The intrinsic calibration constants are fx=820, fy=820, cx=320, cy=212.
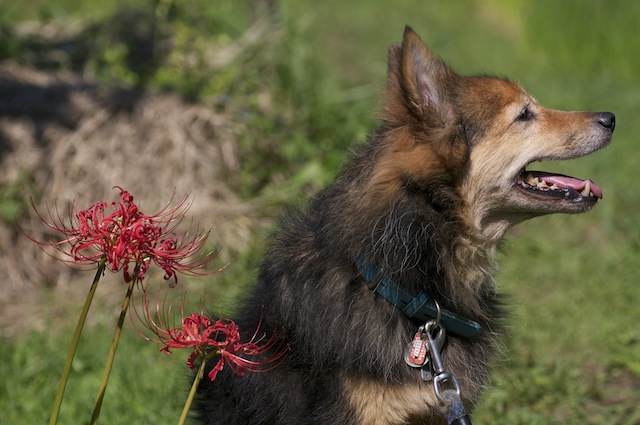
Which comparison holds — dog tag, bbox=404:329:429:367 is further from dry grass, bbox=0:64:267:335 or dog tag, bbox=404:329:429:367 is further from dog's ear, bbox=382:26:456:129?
dry grass, bbox=0:64:267:335

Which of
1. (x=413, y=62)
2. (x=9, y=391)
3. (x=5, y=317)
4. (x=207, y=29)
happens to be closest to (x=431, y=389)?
(x=413, y=62)

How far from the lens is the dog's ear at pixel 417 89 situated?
3279mm

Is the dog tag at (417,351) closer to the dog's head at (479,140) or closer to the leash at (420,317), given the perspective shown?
the leash at (420,317)

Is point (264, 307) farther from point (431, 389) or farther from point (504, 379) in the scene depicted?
point (504, 379)

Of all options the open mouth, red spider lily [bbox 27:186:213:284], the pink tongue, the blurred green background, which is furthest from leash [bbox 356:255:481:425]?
red spider lily [bbox 27:186:213:284]

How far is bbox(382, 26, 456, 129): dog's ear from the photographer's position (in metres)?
3.28

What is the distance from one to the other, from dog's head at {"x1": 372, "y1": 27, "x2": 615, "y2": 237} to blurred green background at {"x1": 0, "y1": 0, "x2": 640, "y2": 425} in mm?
377

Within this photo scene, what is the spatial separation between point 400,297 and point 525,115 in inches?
40.9

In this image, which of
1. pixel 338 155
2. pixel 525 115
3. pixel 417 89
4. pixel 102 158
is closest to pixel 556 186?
pixel 525 115

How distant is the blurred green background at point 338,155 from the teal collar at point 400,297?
61 centimetres

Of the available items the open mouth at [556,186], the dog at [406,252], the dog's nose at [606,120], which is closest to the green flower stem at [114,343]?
the dog at [406,252]

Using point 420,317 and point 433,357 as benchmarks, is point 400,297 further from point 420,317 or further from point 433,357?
point 433,357

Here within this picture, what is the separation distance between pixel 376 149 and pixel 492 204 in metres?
0.55

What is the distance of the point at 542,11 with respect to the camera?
14.2 meters
